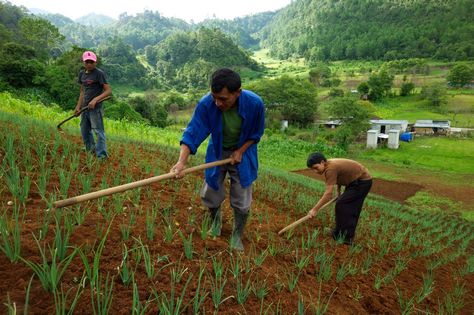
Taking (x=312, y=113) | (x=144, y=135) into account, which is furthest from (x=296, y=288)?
(x=312, y=113)

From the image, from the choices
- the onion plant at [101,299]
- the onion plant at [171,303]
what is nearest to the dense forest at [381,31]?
the onion plant at [171,303]

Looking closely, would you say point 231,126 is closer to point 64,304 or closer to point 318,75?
point 64,304

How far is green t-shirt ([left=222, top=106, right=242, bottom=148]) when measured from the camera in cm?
338

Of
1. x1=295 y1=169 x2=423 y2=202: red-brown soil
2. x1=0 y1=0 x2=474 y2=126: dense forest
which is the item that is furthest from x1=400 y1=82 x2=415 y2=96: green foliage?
x1=295 y1=169 x2=423 y2=202: red-brown soil

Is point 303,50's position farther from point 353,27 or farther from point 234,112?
point 234,112

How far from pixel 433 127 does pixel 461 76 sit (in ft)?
99.8

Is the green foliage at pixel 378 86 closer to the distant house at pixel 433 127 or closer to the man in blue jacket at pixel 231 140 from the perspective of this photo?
the distant house at pixel 433 127

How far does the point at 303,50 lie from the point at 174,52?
54607 mm

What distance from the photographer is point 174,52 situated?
4188 inches

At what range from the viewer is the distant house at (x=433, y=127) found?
133 feet

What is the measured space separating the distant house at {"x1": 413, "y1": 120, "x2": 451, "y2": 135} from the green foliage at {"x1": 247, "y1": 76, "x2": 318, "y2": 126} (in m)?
14.4

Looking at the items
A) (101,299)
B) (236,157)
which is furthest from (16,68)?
(101,299)

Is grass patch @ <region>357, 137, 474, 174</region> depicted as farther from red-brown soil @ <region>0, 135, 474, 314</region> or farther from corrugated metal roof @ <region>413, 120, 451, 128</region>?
red-brown soil @ <region>0, 135, 474, 314</region>

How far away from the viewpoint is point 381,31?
374 feet
